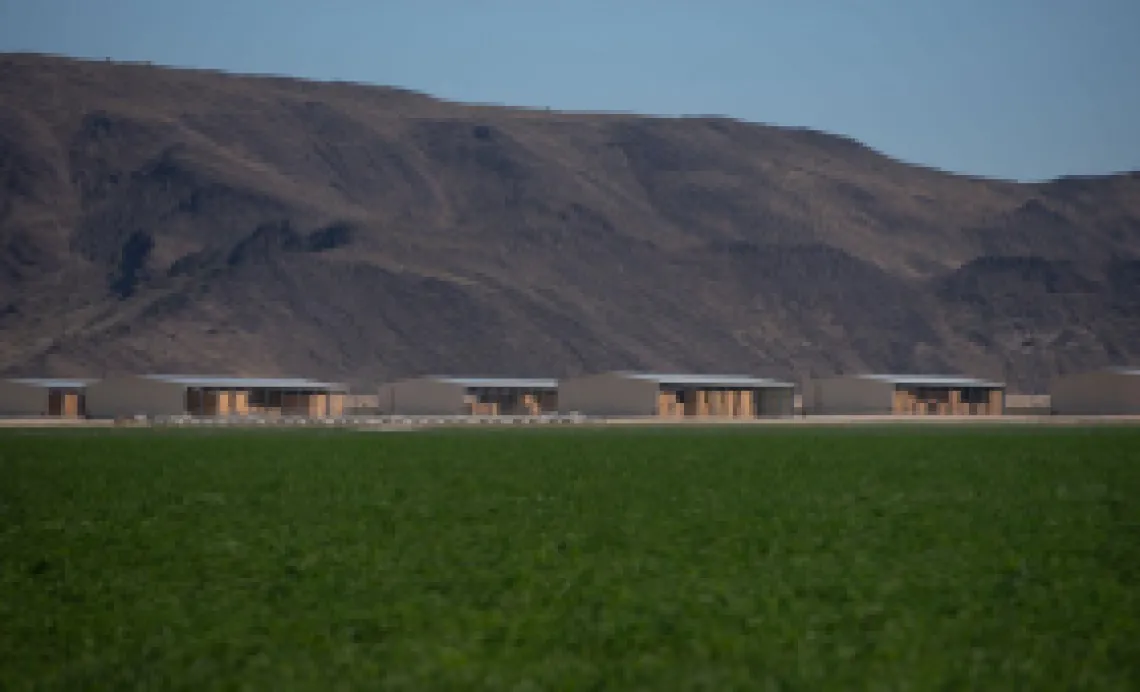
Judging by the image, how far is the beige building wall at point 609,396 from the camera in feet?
330

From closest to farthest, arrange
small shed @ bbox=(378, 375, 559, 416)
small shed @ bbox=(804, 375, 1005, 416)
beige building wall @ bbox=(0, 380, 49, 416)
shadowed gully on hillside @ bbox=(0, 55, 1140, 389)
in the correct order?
1. beige building wall @ bbox=(0, 380, 49, 416)
2. small shed @ bbox=(378, 375, 559, 416)
3. small shed @ bbox=(804, 375, 1005, 416)
4. shadowed gully on hillside @ bbox=(0, 55, 1140, 389)

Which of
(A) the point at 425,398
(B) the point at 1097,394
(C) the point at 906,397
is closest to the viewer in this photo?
(A) the point at 425,398

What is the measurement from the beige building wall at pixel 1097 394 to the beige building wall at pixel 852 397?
1237cm

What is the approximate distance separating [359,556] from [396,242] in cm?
14416

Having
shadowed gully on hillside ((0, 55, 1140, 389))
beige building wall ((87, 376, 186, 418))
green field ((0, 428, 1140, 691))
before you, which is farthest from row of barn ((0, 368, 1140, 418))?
green field ((0, 428, 1140, 691))

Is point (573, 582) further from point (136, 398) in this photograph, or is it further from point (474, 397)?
point (474, 397)

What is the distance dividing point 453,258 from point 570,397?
61.2 meters

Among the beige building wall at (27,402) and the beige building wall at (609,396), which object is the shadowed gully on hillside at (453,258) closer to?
the beige building wall at (27,402)

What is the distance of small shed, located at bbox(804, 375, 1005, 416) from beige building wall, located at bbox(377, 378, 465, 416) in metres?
25.4

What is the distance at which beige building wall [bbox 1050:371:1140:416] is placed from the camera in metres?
109

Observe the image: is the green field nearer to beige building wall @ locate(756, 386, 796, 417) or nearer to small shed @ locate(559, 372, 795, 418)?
small shed @ locate(559, 372, 795, 418)

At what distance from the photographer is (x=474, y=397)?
105812mm

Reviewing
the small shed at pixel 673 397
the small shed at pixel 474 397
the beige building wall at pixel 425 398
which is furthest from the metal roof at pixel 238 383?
the small shed at pixel 673 397

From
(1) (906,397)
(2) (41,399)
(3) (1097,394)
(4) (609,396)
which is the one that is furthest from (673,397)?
(2) (41,399)
